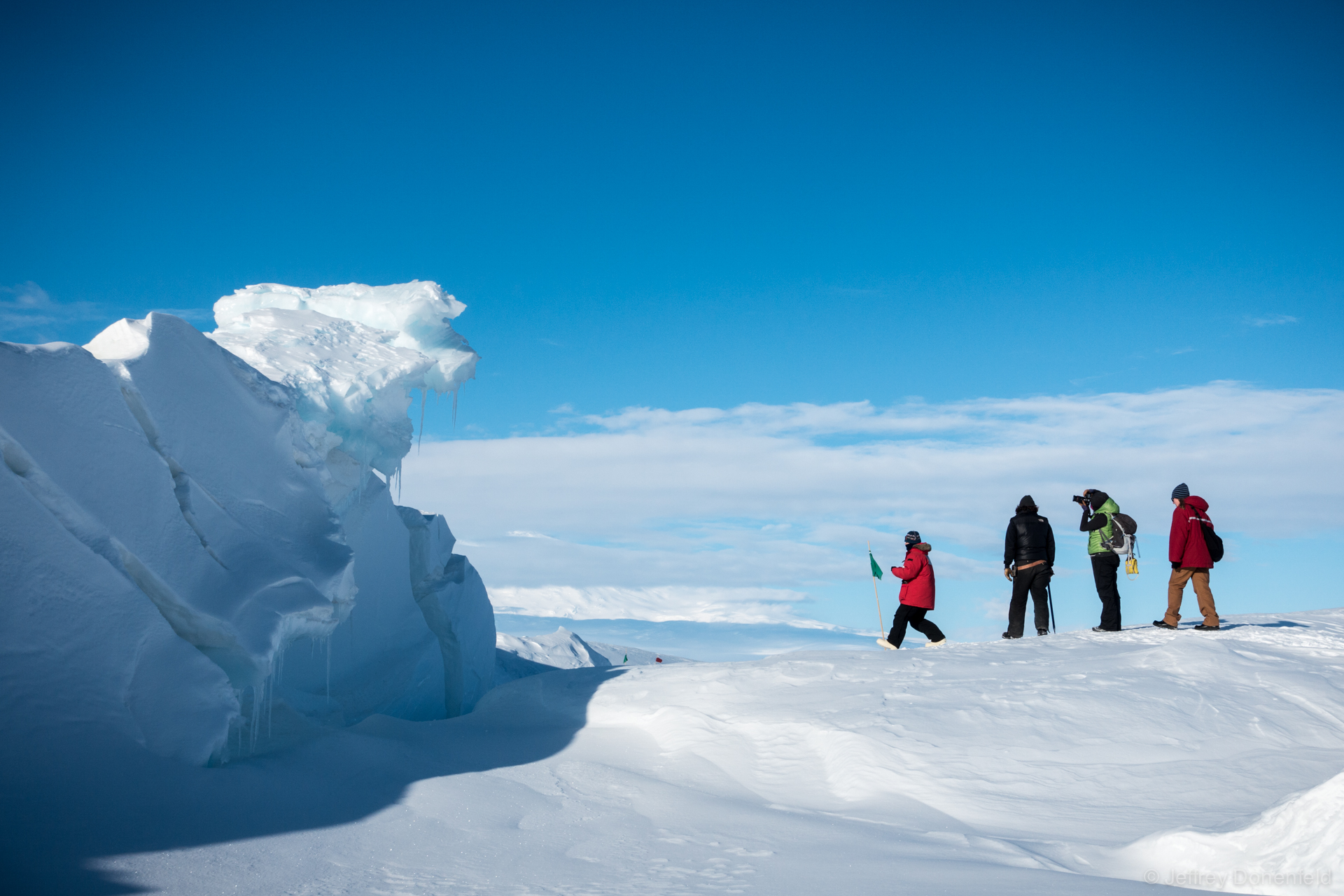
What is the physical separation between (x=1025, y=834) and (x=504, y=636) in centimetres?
2054

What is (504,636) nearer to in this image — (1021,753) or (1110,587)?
(1110,587)

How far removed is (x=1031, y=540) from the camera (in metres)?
11.1

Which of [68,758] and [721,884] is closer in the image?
[721,884]

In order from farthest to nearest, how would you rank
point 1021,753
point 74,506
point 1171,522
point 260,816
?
point 1171,522 → point 1021,753 → point 74,506 → point 260,816

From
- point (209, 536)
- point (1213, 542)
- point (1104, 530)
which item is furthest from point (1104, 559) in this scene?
point (209, 536)

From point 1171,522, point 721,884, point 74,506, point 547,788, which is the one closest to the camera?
point 721,884

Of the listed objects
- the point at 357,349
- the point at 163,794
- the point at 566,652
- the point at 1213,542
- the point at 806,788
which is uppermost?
the point at 357,349

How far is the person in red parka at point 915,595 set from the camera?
10.9m

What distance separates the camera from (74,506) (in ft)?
18.2

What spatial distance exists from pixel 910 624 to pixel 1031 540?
1.93 metres

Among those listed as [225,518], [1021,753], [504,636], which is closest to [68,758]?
[225,518]

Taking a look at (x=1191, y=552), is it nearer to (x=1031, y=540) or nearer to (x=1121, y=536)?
(x=1121, y=536)

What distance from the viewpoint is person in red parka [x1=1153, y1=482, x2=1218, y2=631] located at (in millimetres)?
10055

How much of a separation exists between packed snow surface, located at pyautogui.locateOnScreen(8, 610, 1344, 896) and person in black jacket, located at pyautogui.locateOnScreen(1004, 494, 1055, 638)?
1.23 meters
